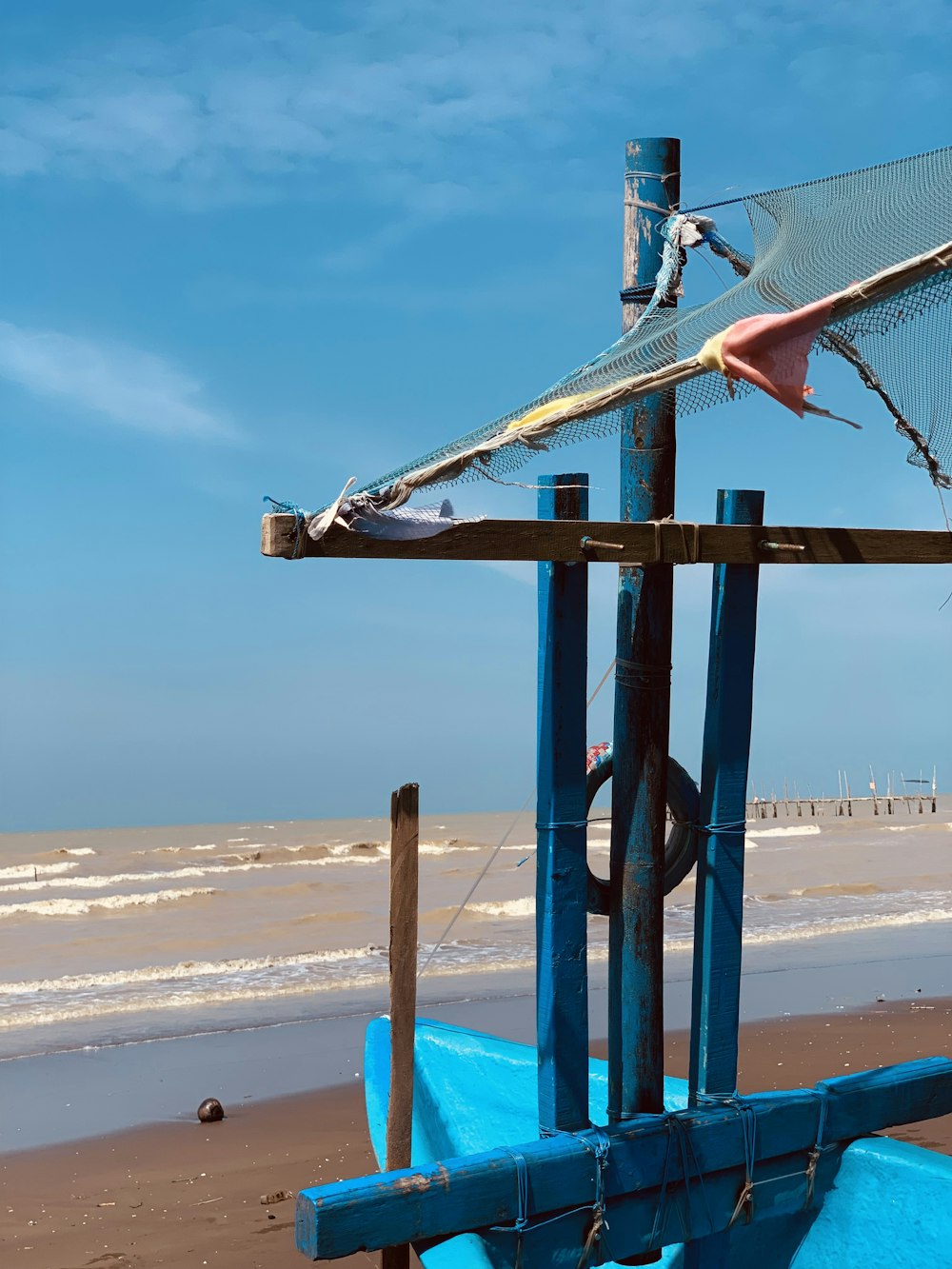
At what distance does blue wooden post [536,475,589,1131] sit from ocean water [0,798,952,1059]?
2.81 m

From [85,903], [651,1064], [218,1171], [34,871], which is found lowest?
[34,871]

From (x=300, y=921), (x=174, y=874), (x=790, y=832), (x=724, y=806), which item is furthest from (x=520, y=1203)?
(x=790, y=832)

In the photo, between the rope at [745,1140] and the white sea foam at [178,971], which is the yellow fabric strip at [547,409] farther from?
the white sea foam at [178,971]

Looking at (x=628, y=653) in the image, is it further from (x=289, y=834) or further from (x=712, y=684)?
(x=289, y=834)

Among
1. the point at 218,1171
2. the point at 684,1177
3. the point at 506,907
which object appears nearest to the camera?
the point at 684,1177

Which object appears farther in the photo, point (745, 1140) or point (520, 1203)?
Result: point (745, 1140)

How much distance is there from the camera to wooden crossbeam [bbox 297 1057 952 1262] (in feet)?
12.9

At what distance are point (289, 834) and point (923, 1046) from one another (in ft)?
91.6

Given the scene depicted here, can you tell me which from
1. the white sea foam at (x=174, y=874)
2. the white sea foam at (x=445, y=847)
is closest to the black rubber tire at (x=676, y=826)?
the white sea foam at (x=174, y=874)

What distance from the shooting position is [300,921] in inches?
744

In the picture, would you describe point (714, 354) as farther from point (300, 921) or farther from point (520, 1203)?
point (300, 921)

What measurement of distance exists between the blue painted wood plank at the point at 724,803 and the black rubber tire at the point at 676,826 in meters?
0.07

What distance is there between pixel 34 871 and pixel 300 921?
9925mm

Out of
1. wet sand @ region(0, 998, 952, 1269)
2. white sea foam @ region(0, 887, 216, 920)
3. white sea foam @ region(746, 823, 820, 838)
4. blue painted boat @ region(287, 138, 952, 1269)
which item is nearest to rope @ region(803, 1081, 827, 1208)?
blue painted boat @ region(287, 138, 952, 1269)
